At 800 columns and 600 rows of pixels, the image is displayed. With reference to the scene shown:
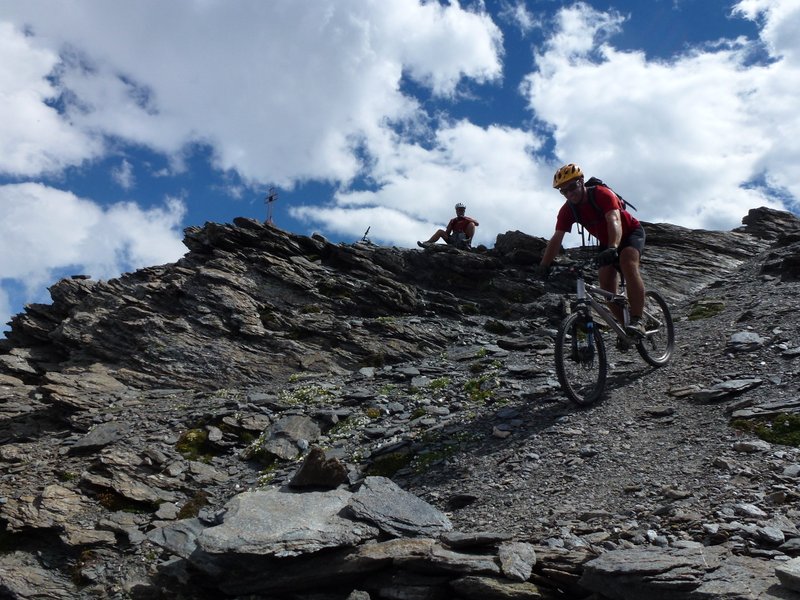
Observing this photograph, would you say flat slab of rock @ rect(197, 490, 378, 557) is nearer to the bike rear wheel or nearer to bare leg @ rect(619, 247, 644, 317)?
bare leg @ rect(619, 247, 644, 317)

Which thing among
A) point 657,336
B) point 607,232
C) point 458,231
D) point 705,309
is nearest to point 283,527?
point 607,232

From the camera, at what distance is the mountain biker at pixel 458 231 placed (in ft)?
86.6

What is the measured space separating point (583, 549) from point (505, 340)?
40.1 feet

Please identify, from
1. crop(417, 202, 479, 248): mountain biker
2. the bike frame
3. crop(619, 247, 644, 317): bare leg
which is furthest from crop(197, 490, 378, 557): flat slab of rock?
crop(417, 202, 479, 248): mountain biker

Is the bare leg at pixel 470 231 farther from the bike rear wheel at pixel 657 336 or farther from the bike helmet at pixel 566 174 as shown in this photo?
the bike helmet at pixel 566 174

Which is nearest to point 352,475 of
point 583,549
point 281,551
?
point 281,551

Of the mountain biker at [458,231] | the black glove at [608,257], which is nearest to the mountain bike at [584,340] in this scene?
the black glove at [608,257]

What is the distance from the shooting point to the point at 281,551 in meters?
6.45

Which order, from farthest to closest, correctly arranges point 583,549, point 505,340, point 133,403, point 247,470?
point 505,340, point 133,403, point 247,470, point 583,549

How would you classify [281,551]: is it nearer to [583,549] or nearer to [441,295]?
[583,549]

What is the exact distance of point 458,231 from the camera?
26.9m

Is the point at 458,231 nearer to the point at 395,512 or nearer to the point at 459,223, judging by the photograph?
the point at 459,223

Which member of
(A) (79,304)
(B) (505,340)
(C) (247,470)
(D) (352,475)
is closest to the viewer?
(D) (352,475)

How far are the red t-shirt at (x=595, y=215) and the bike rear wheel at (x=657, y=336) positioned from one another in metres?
2.05
